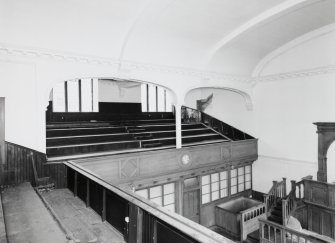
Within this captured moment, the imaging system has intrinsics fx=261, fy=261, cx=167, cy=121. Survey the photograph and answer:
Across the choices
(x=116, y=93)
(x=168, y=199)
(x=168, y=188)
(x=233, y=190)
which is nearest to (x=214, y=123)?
(x=233, y=190)

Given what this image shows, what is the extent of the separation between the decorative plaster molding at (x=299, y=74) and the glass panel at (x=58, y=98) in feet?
32.4

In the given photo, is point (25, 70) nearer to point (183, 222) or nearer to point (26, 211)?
point (26, 211)

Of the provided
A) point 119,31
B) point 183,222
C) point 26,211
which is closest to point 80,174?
point 26,211

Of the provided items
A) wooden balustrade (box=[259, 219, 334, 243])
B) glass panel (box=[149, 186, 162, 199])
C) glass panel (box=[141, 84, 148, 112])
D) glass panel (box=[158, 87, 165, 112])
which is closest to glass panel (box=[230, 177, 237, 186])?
wooden balustrade (box=[259, 219, 334, 243])

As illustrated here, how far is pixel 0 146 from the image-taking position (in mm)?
5672

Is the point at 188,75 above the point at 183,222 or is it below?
above

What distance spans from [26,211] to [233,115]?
11.5 metres

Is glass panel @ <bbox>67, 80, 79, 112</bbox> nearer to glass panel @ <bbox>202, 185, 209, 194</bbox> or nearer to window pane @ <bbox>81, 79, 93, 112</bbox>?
window pane @ <bbox>81, 79, 93, 112</bbox>

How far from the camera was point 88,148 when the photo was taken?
8578 mm

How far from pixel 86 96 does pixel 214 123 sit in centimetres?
736

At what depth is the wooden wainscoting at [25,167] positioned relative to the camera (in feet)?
18.9

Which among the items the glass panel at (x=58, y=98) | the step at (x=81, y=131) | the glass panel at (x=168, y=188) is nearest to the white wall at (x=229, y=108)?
the glass panel at (x=168, y=188)

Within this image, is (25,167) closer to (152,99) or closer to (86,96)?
(86,96)

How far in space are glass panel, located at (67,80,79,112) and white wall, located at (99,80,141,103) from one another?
1319mm
